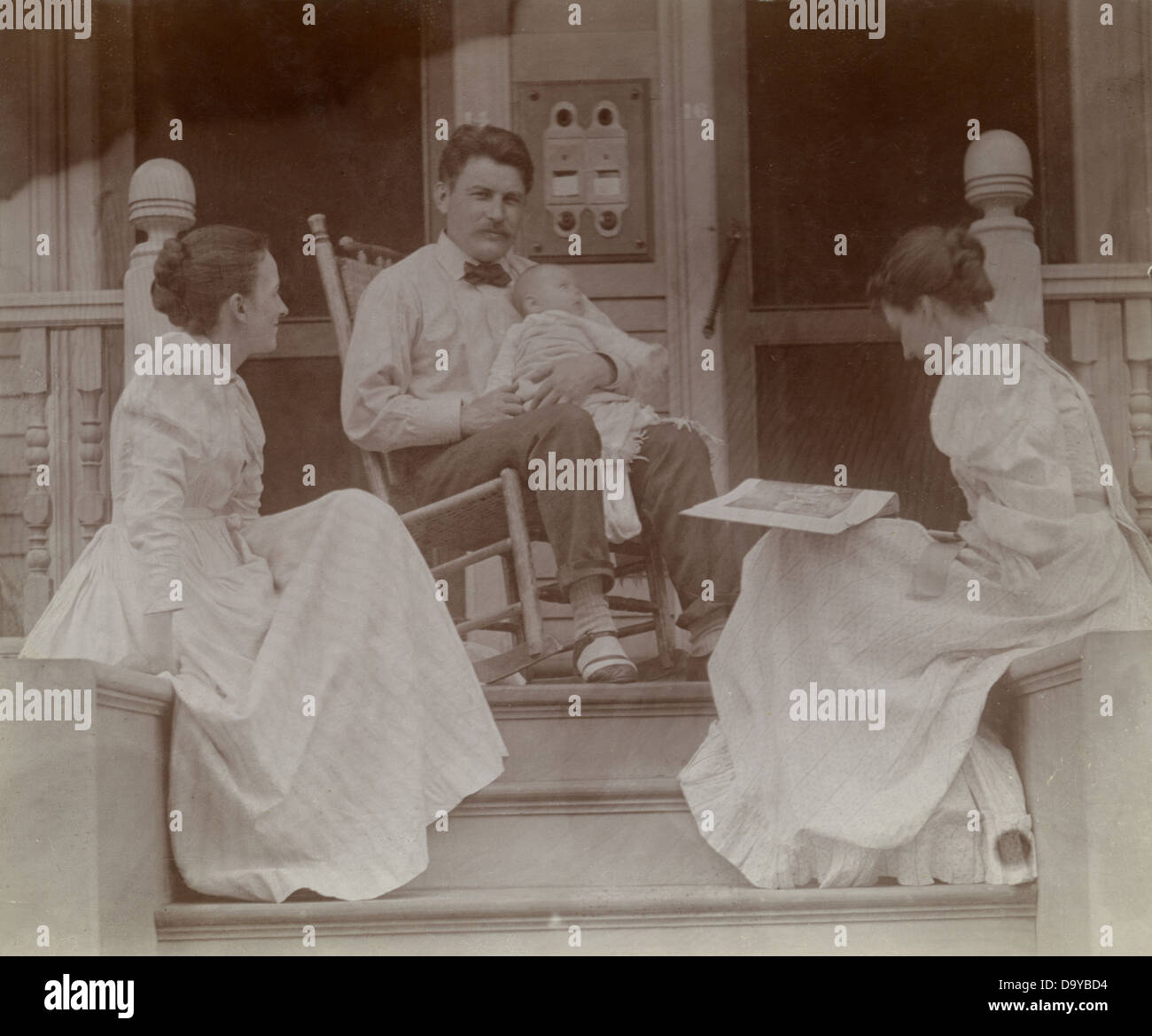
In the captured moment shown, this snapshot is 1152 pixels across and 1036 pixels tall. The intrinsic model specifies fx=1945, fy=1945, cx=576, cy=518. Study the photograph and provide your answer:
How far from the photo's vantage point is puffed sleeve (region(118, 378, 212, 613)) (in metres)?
4.39

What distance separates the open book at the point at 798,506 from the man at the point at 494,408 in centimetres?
5

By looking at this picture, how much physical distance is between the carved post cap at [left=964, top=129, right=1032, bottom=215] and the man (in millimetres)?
868

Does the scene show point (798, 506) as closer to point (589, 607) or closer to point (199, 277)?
point (589, 607)

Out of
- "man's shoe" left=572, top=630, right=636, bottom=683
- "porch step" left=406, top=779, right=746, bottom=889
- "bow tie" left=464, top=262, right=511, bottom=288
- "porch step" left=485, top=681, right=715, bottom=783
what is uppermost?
"bow tie" left=464, top=262, right=511, bottom=288

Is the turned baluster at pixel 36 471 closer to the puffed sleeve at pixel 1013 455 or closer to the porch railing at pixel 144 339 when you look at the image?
the porch railing at pixel 144 339

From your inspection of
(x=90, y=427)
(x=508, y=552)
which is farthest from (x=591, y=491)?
(x=90, y=427)

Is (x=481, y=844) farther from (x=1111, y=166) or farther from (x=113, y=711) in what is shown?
(x=1111, y=166)

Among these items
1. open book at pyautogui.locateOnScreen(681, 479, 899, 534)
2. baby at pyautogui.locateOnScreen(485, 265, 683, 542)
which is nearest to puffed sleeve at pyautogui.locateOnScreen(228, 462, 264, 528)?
baby at pyautogui.locateOnScreen(485, 265, 683, 542)

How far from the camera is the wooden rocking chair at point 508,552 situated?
4.51 m

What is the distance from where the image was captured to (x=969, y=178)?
4758 millimetres

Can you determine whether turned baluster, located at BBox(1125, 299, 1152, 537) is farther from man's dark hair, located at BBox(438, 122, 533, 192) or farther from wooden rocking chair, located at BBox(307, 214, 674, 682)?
man's dark hair, located at BBox(438, 122, 533, 192)

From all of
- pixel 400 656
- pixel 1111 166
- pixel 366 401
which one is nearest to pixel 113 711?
pixel 400 656
